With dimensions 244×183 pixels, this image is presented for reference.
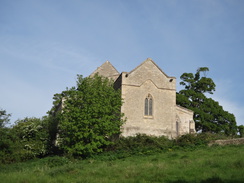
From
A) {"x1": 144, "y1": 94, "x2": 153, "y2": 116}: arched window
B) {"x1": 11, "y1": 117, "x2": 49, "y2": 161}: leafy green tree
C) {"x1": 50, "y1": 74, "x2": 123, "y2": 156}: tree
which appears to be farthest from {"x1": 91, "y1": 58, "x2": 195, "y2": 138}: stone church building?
{"x1": 11, "y1": 117, "x2": 49, "y2": 161}: leafy green tree

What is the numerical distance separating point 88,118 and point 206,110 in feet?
73.3

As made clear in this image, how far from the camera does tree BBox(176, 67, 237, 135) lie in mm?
39438

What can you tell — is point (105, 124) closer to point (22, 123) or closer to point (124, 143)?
point (124, 143)

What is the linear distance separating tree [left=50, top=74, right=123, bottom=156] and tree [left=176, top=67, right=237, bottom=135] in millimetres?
16765

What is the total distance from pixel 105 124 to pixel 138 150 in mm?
3697

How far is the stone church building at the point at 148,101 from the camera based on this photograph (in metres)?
27.8

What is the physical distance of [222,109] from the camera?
40.7 metres

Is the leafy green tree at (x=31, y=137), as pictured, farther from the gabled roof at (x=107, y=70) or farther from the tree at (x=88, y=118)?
the gabled roof at (x=107, y=70)

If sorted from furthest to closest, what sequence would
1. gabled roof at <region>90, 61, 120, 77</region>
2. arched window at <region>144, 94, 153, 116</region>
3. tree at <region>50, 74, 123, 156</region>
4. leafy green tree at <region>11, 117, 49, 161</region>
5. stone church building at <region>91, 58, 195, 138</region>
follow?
1. gabled roof at <region>90, 61, 120, 77</region>
2. arched window at <region>144, 94, 153, 116</region>
3. stone church building at <region>91, 58, 195, 138</region>
4. leafy green tree at <region>11, 117, 49, 161</region>
5. tree at <region>50, 74, 123, 156</region>

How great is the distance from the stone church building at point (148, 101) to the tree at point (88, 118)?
1669 mm

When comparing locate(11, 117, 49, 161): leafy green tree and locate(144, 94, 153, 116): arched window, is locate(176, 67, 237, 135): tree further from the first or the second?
locate(11, 117, 49, 161): leafy green tree

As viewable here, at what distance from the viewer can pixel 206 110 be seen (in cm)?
4000

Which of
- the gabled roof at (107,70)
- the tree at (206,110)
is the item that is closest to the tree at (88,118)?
the gabled roof at (107,70)

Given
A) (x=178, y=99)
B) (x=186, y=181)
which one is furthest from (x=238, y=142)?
(x=178, y=99)
